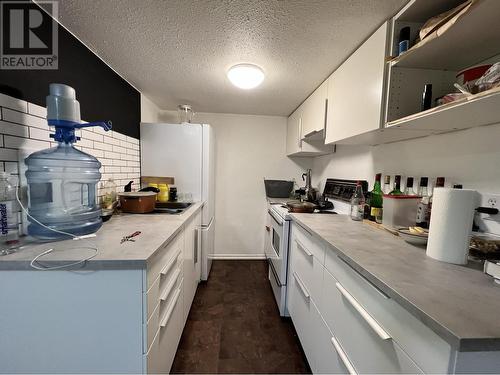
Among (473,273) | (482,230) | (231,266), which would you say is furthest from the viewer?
(231,266)

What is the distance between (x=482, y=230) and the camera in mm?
959

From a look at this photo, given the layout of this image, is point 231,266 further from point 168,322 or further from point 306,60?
point 306,60

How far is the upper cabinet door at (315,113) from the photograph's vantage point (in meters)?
1.79

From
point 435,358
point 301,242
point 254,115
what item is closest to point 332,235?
point 301,242

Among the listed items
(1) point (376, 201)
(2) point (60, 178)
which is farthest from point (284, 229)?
(2) point (60, 178)

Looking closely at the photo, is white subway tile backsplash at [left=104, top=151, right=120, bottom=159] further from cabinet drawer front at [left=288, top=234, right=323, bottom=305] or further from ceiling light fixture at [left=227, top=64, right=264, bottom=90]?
cabinet drawer front at [left=288, top=234, right=323, bottom=305]

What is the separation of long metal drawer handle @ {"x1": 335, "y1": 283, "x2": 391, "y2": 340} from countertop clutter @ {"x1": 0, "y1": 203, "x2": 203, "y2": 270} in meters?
0.79

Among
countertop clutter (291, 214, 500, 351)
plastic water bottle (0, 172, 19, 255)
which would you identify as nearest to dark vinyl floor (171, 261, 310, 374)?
countertop clutter (291, 214, 500, 351)

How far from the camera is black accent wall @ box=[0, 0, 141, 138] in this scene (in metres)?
1.06

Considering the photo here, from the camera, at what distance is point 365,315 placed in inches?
29.6

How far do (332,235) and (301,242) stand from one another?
39 centimetres

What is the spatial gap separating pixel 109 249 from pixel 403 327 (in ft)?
3.36

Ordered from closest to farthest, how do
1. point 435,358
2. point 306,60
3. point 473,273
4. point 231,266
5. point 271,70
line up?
point 435,358 → point 473,273 → point 306,60 → point 271,70 → point 231,266

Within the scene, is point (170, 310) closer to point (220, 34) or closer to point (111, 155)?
point (111, 155)
